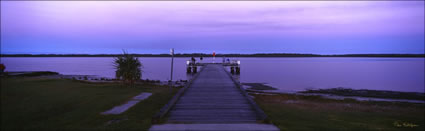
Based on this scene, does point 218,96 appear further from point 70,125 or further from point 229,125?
point 70,125

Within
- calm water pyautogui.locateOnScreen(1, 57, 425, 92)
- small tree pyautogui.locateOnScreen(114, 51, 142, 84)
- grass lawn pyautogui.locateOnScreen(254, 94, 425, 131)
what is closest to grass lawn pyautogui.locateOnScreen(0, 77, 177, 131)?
grass lawn pyautogui.locateOnScreen(254, 94, 425, 131)

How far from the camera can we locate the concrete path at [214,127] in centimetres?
706

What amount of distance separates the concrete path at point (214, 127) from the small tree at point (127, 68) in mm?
12335

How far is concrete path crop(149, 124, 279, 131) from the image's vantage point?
278 inches

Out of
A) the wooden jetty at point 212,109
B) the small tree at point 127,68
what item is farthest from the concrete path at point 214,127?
the small tree at point 127,68

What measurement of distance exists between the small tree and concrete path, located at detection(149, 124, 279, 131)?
12.3m

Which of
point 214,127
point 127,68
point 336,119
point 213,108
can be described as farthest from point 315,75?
point 214,127

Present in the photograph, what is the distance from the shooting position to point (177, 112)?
8.97m

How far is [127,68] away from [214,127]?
1326 centimetres

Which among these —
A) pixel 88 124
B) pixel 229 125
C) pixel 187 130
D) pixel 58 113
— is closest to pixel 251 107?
pixel 229 125

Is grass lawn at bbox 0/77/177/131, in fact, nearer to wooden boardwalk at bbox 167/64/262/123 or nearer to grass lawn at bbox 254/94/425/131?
wooden boardwalk at bbox 167/64/262/123

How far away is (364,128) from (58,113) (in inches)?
398

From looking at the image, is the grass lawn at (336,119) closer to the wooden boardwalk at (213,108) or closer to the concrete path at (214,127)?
the concrete path at (214,127)

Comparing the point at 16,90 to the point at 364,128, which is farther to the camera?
the point at 364,128
